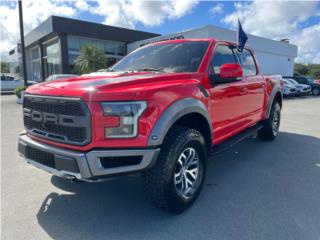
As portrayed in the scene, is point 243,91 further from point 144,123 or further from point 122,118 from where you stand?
point 122,118

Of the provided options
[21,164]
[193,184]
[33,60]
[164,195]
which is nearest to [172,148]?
[164,195]

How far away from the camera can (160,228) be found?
2.75m

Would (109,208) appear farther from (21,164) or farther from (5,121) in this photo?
(5,121)

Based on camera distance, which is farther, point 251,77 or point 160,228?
point 251,77

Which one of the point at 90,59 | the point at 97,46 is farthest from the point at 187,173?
the point at 97,46

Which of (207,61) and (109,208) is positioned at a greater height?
(207,61)

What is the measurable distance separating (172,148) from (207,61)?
1452 mm

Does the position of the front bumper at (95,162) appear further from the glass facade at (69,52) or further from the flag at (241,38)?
the glass facade at (69,52)

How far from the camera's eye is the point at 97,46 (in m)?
28.4

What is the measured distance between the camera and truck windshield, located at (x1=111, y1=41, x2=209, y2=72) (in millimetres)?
3629

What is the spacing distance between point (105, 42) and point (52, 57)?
254 inches

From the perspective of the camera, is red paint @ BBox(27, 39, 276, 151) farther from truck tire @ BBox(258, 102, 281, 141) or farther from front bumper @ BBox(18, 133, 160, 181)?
truck tire @ BBox(258, 102, 281, 141)

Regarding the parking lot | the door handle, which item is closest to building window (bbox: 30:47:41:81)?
the parking lot

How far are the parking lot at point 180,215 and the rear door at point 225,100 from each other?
2.34 feet
